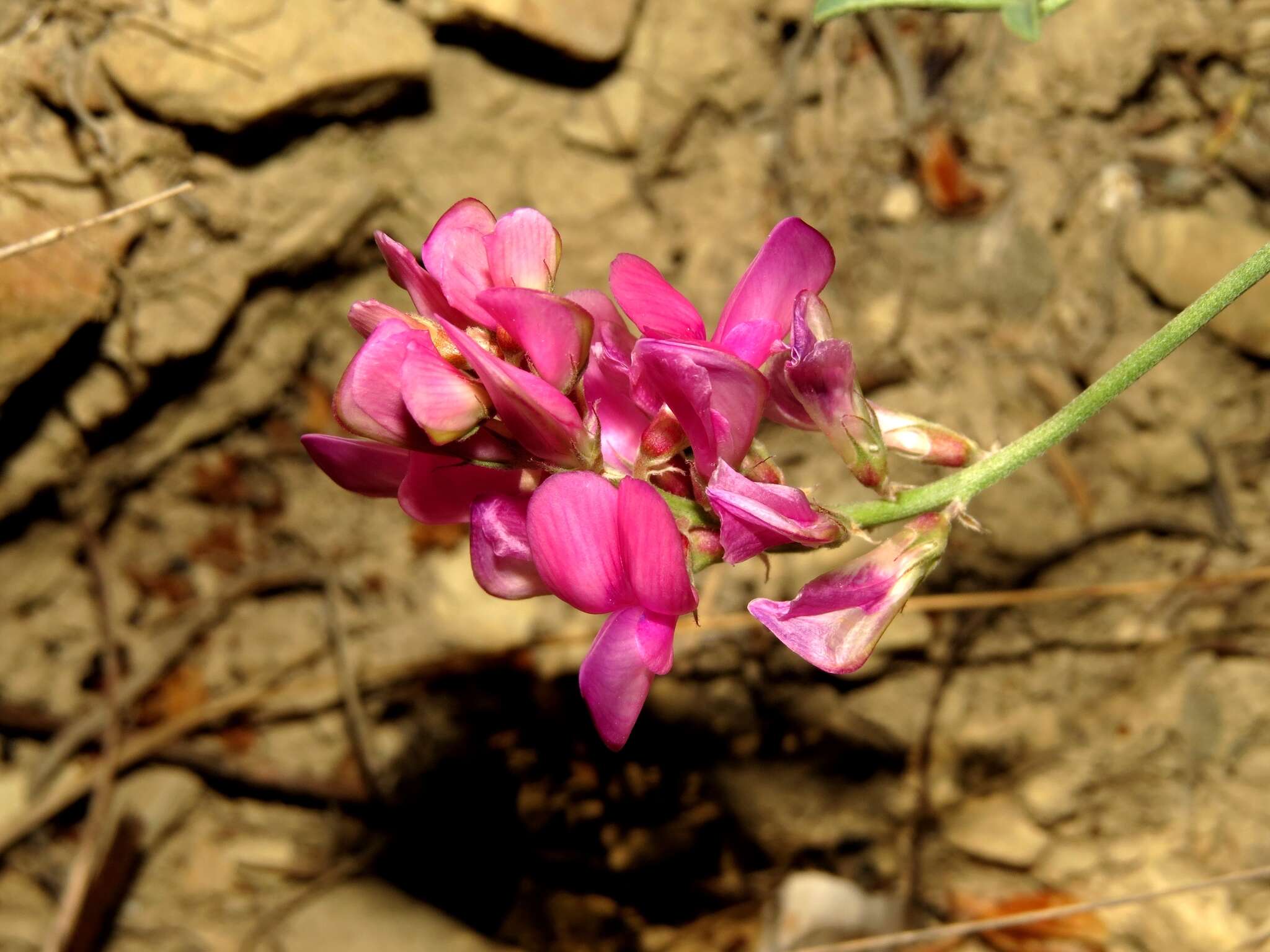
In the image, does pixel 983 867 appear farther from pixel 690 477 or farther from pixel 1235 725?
pixel 690 477

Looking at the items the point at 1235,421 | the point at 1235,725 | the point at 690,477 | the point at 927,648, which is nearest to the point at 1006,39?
the point at 1235,421

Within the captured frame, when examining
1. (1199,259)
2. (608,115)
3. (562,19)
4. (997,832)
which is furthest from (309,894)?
(1199,259)

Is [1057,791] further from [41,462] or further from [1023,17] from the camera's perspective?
[41,462]

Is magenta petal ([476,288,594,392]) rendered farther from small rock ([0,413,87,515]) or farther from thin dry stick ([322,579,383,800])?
thin dry stick ([322,579,383,800])

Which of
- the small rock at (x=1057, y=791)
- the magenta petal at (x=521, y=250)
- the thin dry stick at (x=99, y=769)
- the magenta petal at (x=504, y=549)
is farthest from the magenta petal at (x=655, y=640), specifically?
the thin dry stick at (x=99, y=769)

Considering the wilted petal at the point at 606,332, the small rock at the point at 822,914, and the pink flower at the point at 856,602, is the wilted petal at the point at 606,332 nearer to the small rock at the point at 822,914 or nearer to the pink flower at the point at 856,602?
the pink flower at the point at 856,602
